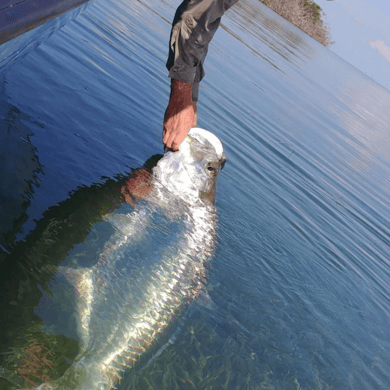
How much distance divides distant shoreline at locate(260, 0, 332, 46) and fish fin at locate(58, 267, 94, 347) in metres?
58.1

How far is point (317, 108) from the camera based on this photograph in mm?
16969

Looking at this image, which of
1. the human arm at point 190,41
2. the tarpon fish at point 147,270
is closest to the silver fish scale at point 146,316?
the tarpon fish at point 147,270

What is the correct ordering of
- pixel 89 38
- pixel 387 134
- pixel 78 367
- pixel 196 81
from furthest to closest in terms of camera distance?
pixel 387 134 < pixel 89 38 < pixel 196 81 < pixel 78 367

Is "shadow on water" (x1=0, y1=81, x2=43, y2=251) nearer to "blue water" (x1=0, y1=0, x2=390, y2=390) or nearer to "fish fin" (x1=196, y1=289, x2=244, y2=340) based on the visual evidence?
"blue water" (x1=0, y1=0, x2=390, y2=390)

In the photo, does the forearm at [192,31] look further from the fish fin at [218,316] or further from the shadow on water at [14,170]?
the fish fin at [218,316]

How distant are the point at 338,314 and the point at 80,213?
282 cm

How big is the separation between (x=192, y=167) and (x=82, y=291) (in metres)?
2.35

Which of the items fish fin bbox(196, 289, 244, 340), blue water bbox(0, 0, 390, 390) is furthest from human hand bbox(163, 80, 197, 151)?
fish fin bbox(196, 289, 244, 340)

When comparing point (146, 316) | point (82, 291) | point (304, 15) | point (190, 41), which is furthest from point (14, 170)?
point (304, 15)

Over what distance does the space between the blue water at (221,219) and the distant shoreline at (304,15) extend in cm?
5098

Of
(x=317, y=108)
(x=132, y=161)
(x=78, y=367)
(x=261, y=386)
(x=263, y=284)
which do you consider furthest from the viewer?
(x=317, y=108)

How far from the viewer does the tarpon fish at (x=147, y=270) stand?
3.00 meters

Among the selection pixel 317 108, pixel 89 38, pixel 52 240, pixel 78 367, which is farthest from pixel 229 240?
pixel 317 108

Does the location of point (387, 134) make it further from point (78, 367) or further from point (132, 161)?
point (78, 367)
